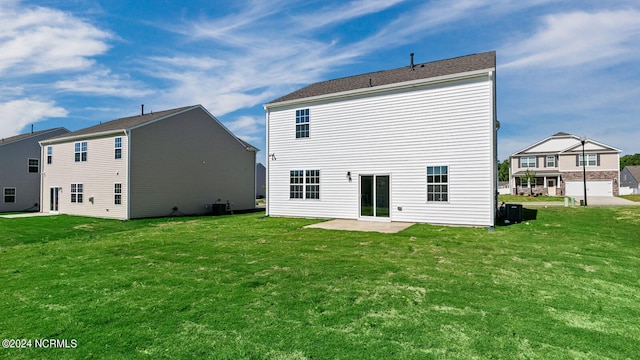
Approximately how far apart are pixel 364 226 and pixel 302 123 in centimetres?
662

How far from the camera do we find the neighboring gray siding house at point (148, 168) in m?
19.2

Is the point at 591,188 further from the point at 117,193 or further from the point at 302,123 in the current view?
the point at 117,193

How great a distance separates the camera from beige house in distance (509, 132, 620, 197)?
124 ft

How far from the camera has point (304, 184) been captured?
16.1 meters

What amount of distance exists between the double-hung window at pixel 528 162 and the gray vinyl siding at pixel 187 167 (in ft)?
122

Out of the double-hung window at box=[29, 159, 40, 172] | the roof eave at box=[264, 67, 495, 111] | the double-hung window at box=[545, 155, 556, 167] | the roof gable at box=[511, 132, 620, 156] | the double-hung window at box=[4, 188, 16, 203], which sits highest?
the roof gable at box=[511, 132, 620, 156]

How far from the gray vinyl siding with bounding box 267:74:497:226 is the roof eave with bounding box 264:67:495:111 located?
7.5 inches

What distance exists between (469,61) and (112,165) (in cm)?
2101

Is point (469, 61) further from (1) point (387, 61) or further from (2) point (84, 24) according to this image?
(2) point (84, 24)

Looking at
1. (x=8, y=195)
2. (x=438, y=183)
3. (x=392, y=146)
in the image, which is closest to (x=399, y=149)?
(x=392, y=146)

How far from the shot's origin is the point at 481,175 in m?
12.0

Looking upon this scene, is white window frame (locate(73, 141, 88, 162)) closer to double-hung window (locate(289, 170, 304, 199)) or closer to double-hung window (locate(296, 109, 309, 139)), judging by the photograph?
double-hung window (locate(289, 170, 304, 199))

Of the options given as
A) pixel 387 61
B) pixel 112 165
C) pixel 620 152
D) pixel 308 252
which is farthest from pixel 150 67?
pixel 620 152

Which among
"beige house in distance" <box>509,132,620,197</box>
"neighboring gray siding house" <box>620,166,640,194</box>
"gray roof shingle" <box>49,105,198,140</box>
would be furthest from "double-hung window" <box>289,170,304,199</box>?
"neighboring gray siding house" <box>620,166,640,194</box>
